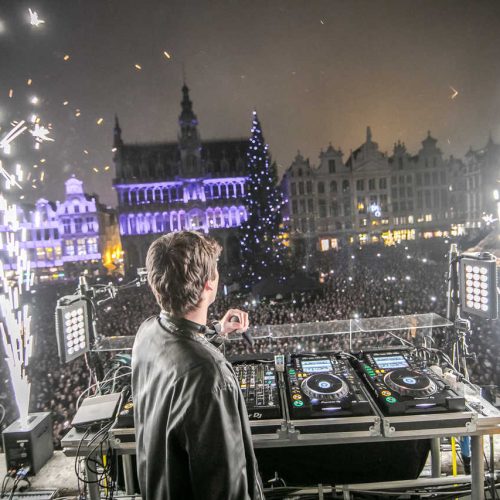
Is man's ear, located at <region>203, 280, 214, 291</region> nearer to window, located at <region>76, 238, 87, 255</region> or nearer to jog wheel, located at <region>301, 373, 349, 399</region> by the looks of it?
jog wheel, located at <region>301, 373, 349, 399</region>

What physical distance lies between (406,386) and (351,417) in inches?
14.7

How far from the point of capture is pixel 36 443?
319cm

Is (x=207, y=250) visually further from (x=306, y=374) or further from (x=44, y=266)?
(x=44, y=266)

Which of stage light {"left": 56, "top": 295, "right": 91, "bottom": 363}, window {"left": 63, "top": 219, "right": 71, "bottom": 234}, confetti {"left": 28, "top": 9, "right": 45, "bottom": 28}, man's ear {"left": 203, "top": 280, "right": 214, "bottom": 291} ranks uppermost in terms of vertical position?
confetti {"left": 28, "top": 9, "right": 45, "bottom": 28}

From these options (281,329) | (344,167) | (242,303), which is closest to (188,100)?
(344,167)

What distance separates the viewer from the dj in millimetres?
1060

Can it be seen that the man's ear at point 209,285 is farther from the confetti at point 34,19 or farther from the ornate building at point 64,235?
the ornate building at point 64,235

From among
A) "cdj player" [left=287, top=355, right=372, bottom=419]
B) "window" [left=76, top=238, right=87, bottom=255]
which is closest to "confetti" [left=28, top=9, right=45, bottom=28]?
"cdj player" [left=287, top=355, right=372, bottom=419]

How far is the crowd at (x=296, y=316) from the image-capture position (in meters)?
5.85

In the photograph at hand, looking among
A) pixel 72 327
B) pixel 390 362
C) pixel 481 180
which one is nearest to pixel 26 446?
pixel 72 327

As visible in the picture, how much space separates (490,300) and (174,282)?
93.6 inches

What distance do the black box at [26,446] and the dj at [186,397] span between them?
253 cm

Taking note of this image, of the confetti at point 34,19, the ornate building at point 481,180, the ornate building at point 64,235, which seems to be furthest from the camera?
the ornate building at point 481,180

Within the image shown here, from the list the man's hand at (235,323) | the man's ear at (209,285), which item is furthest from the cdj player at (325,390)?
the man's ear at (209,285)
